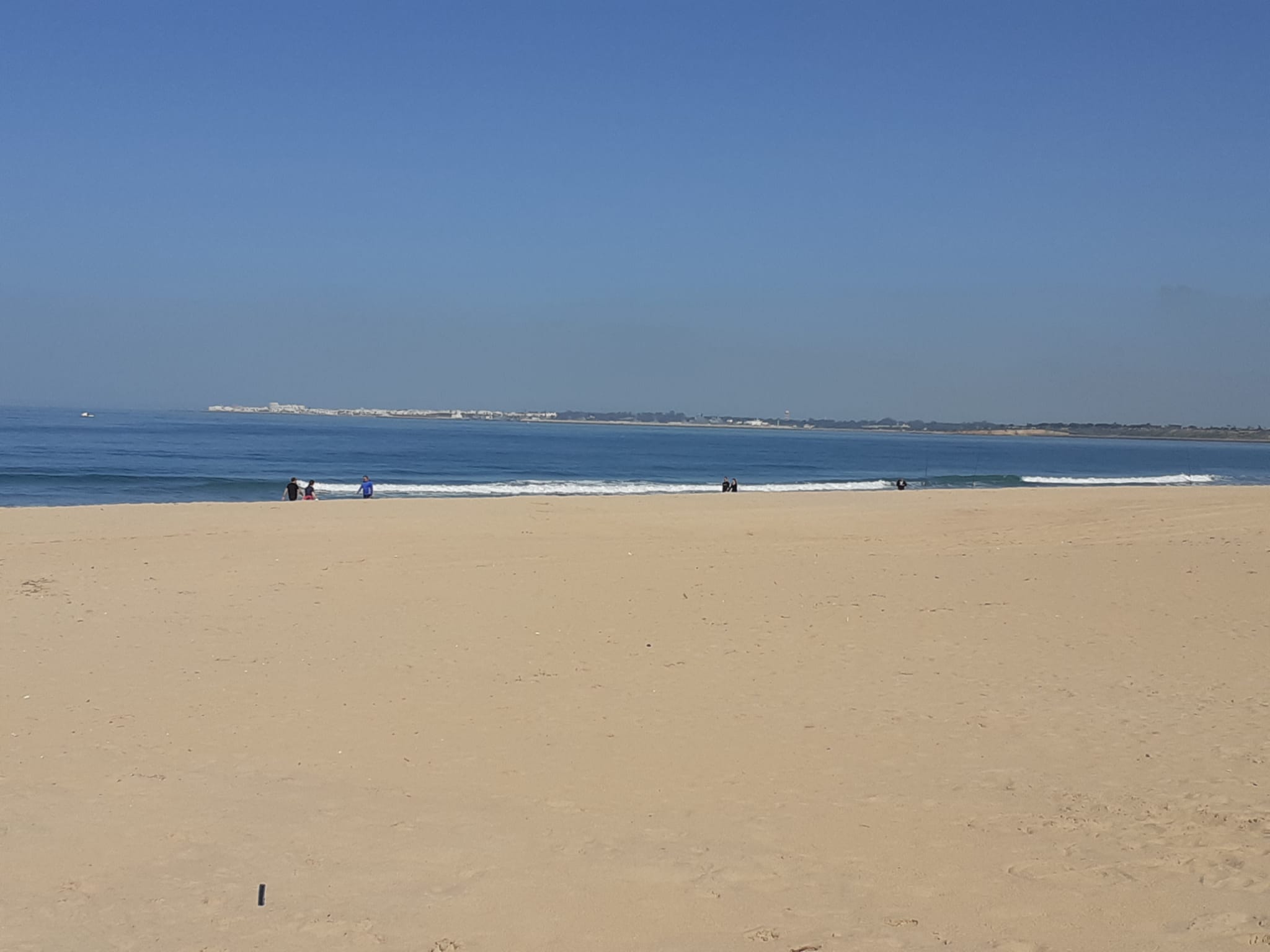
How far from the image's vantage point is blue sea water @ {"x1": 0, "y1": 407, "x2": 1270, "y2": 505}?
42.5 metres

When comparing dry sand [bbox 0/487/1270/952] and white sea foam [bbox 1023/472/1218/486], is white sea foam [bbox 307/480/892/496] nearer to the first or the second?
white sea foam [bbox 1023/472/1218/486]

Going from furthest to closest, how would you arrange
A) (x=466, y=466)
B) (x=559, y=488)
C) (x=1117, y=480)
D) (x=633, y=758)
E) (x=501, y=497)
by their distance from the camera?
(x=466, y=466) → (x=1117, y=480) → (x=559, y=488) → (x=501, y=497) → (x=633, y=758)

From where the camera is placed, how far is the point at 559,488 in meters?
45.9

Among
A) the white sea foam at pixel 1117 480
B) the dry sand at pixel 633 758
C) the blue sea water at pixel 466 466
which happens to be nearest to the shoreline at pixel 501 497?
the blue sea water at pixel 466 466

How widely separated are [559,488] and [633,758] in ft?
129

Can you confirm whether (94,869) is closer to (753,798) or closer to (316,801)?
(316,801)

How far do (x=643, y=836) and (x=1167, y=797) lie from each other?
292 cm

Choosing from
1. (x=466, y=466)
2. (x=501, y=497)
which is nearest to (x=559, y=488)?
(x=501, y=497)

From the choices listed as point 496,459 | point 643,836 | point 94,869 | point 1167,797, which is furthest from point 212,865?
point 496,459

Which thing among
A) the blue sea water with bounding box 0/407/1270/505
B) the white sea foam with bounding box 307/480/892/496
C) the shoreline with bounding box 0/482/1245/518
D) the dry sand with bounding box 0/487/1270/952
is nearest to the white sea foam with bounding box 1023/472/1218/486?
the blue sea water with bounding box 0/407/1270/505

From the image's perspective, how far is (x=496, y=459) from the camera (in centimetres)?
7294

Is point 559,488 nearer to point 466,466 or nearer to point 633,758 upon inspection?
point 466,466

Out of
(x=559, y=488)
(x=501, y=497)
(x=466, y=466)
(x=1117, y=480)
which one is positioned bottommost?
(x=466, y=466)

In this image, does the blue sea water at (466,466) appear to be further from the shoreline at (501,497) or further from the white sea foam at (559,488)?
the shoreline at (501,497)
